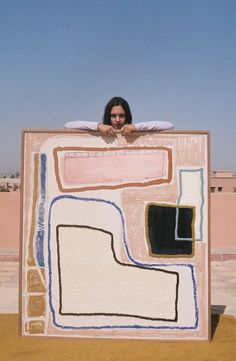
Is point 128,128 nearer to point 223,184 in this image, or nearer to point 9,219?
point 9,219

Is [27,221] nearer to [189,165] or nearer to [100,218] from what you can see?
[100,218]

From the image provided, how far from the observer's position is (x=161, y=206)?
4062 mm

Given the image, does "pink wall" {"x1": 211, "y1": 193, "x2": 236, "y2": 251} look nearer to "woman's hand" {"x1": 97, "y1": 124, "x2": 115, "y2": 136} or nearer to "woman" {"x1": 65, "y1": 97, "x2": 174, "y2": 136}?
"woman" {"x1": 65, "y1": 97, "x2": 174, "y2": 136}

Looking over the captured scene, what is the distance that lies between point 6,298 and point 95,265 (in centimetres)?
257

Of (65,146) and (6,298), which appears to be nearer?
(65,146)

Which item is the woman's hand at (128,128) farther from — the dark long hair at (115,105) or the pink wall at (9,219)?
the pink wall at (9,219)

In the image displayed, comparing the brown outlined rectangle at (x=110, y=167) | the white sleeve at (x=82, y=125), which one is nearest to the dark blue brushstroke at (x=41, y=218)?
the brown outlined rectangle at (x=110, y=167)

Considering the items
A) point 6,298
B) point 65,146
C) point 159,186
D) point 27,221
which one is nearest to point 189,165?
point 159,186

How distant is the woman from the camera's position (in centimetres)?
401

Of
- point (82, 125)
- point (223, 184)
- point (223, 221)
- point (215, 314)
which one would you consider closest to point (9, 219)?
point (223, 221)

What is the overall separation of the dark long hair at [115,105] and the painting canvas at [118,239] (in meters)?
0.24

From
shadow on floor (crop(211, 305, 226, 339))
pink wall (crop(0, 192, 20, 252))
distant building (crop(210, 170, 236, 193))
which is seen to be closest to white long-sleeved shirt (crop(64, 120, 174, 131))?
shadow on floor (crop(211, 305, 226, 339))

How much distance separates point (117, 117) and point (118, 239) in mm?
1031

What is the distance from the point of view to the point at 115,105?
13.7 feet
